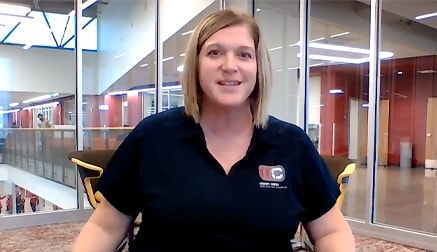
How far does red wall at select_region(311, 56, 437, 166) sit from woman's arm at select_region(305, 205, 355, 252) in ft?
25.0

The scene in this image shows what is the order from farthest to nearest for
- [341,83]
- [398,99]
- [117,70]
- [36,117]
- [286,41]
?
[398,99]
[341,83]
[117,70]
[286,41]
[36,117]

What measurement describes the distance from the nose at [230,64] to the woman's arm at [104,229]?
0.43m

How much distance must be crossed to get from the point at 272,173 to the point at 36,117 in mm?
5941

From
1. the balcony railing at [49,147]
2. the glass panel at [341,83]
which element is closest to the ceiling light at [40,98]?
the balcony railing at [49,147]

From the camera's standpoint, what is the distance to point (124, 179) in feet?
3.49

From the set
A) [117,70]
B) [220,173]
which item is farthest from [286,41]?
[220,173]

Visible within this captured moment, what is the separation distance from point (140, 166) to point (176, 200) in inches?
5.0

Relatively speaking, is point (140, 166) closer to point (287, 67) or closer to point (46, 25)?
point (287, 67)

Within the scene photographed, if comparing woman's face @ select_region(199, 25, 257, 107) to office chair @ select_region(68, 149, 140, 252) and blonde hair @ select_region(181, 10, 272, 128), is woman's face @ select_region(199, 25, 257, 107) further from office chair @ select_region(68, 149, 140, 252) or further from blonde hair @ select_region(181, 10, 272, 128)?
A: office chair @ select_region(68, 149, 140, 252)

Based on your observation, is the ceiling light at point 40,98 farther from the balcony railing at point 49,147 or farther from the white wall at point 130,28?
the white wall at point 130,28

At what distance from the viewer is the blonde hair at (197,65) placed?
1030 mm

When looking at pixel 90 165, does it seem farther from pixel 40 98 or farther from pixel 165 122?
pixel 40 98

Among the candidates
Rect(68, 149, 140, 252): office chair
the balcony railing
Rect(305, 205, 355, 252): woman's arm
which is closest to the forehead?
Rect(305, 205, 355, 252): woman's arm

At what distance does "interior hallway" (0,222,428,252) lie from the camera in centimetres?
412
